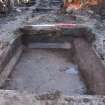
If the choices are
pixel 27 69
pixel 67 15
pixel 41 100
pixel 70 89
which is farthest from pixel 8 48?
pixel 67 15

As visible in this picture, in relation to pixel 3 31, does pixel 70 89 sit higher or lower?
lower

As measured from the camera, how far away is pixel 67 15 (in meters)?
10.6

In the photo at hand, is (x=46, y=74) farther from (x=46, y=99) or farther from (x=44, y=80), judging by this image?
(x=46, y=99)

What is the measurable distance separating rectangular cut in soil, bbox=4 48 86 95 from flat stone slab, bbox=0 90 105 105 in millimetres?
1176

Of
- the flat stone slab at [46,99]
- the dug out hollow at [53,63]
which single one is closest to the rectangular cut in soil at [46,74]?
the dug out hollow at [53,63]

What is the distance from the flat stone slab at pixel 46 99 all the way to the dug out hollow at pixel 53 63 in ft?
3.21

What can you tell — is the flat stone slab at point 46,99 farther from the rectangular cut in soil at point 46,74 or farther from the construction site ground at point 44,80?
the rectangular cut in soil at point 46,74

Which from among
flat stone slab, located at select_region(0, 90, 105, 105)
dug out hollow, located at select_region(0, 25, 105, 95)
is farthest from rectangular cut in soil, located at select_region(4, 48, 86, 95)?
flat stone slab, located at select_region(0, 90, 105, 105)

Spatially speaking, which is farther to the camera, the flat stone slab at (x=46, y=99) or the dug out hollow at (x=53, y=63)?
the dug out hollow at (x=53, y=63)

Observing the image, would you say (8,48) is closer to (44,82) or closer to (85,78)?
(44,82)

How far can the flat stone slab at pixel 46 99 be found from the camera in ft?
9.93

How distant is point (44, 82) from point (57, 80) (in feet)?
0.88

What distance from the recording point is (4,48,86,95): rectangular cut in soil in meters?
4.97

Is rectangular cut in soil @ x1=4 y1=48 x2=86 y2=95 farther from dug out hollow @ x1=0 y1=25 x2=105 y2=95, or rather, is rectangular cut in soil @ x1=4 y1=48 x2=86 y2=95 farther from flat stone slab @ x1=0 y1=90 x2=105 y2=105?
flat stone slab @ x1=0 y1=90 x2=105 y2=105
